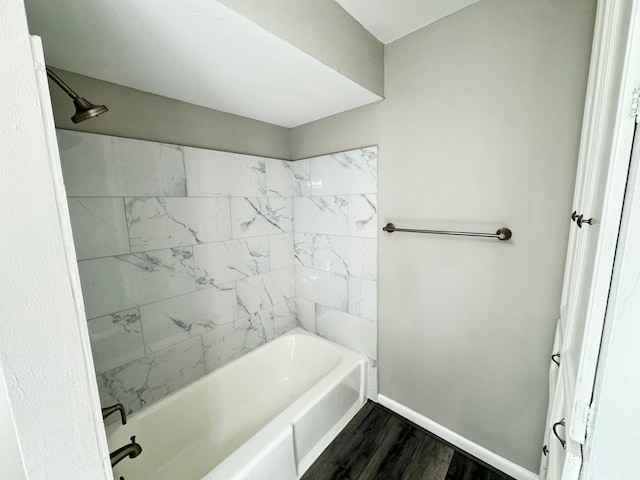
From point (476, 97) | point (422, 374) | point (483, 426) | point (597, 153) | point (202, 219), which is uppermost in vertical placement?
point (476, 97)

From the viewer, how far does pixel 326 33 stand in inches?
46.2

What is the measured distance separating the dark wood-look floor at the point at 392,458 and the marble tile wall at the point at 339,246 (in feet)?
0.94

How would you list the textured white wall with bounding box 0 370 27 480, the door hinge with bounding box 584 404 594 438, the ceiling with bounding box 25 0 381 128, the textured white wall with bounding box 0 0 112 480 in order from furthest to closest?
the ceiling with bounding box 25 0 381 128, the textured white wall with bounding box 0 370 27 480, the door hinge with bounding box 584 404 594 438, the textured white wall with bounding box 0 0 112 480

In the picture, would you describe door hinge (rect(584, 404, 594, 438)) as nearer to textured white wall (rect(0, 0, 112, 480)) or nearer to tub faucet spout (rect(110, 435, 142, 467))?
textured white wall (rect(0, 0, 112, 480))

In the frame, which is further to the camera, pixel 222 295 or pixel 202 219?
pixel 222 295

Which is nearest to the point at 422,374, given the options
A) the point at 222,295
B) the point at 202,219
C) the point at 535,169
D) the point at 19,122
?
the point at 535,169

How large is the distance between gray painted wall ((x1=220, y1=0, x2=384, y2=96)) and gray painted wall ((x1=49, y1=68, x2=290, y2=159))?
878 mm

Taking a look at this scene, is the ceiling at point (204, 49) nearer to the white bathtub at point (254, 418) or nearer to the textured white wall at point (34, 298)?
the textured white wall at point (34, 298)

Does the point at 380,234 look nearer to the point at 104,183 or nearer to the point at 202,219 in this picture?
the point at 202,219

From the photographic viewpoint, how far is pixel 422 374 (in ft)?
5.40

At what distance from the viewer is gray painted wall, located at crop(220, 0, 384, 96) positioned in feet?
3.08

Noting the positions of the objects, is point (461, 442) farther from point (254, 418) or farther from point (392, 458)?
point (254, 418)

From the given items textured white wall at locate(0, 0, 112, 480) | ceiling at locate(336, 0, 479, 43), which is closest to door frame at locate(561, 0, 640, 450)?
ceiling at locate(336, 0, 479, 43)

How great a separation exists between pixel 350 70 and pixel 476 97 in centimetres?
64
